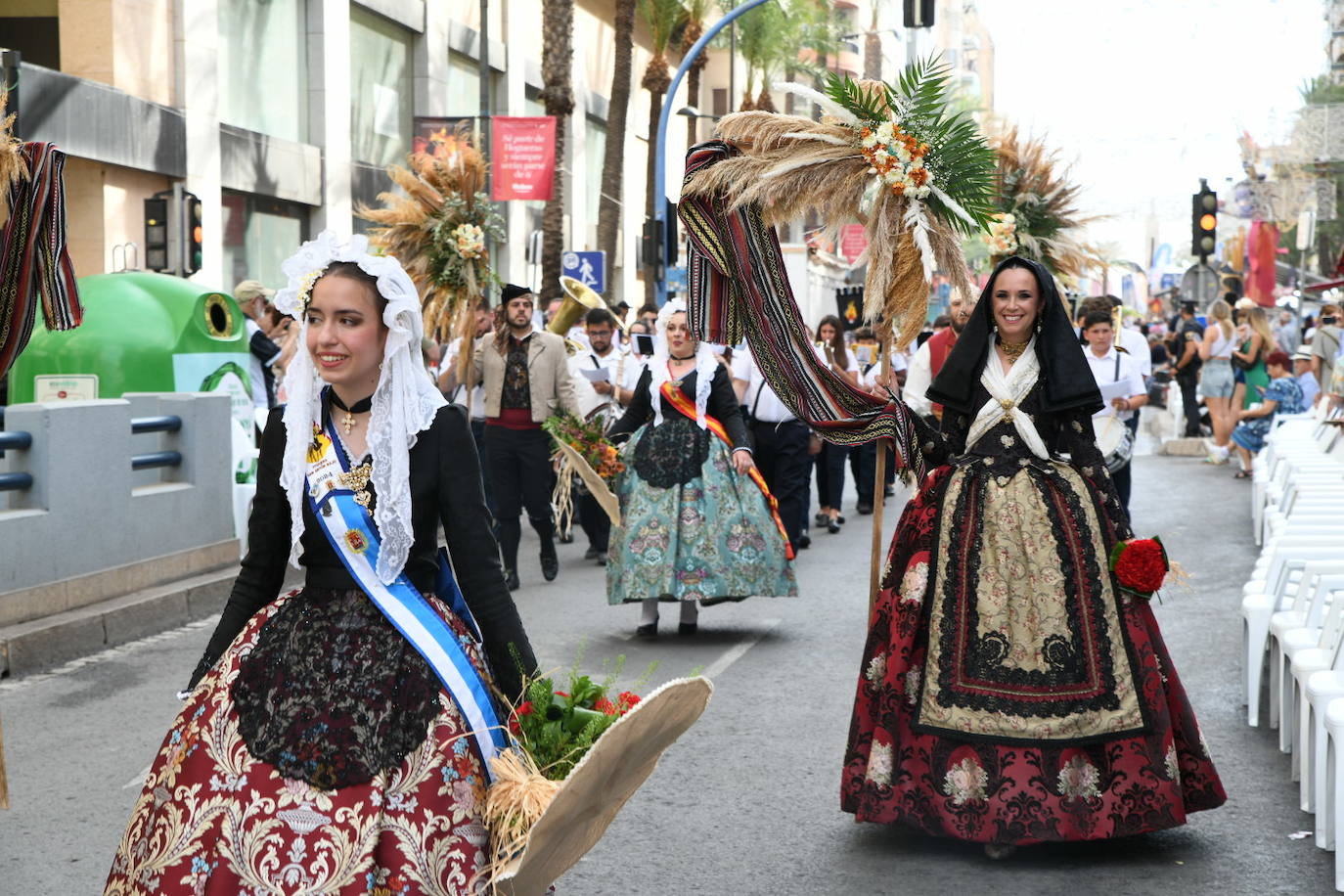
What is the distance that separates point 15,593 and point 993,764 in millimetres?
5681

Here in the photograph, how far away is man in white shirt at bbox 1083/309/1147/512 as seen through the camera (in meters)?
11.6

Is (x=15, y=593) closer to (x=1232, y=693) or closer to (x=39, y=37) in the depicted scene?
(x=1232, y=693)

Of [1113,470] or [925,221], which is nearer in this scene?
[925,221]

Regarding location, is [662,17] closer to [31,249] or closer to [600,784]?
[31,249]

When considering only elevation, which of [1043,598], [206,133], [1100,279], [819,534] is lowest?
[819,534]

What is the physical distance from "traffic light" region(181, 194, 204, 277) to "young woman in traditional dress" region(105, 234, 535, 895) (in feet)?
51.0

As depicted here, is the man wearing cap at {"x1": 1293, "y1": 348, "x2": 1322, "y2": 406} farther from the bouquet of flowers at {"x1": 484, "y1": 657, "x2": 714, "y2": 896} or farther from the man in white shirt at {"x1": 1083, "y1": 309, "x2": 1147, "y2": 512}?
the bouquet of flowers at {"x1": 484, "y1": 657, "x2": 714, "y2": 896}

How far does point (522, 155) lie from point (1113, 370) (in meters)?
12.9

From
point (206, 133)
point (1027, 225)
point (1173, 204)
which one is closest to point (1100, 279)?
point (1027, 225)

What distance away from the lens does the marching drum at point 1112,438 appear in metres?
10.7

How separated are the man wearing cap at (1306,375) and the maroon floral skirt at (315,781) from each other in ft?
66.1

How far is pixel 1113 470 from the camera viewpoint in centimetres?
1134

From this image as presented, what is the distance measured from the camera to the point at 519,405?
38.5 ft

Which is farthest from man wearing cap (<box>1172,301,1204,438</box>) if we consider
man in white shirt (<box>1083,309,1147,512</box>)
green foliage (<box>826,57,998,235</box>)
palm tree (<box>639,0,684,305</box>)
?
green foliage (<box>826,57,998,235</box>)
